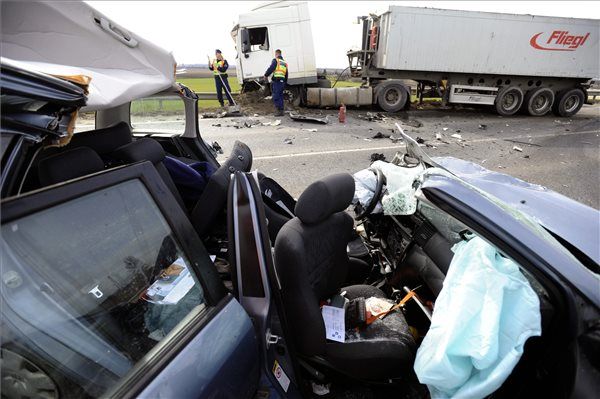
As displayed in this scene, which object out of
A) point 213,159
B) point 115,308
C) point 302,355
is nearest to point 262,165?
point 213,159

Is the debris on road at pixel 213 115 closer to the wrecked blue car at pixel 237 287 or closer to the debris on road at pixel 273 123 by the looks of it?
the debris on road at pixel 273 123

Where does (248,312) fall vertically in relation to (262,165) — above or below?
above

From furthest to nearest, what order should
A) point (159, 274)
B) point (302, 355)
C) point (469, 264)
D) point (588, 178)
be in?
1. point (588, 178)
2. point (302, 355)
3. point (469, 264)
4. point (159, 274)

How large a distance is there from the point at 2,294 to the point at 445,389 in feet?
4.99

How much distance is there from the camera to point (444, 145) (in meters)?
8.05

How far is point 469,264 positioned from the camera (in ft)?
4.83

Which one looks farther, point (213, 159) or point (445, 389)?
point (213, 159)

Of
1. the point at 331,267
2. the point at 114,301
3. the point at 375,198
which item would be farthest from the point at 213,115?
the point at 114,301

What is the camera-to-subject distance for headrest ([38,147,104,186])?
4.18 ft

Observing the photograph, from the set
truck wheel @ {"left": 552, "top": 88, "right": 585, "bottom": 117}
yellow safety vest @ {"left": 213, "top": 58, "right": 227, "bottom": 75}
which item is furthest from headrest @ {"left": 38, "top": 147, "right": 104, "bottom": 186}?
truck wheel @ {"left": 552, "top": 88, "right": 585, "bottom": 117}

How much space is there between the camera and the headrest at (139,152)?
1991 mm

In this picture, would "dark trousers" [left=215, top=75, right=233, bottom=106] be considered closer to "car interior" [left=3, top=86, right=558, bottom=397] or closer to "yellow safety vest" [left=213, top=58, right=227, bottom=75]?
"yellow safety vest" [left=213, top=58, right=227, bottom=75]

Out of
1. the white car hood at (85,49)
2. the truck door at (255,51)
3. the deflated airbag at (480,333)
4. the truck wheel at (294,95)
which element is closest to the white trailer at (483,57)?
the truck wheel at (294,95)

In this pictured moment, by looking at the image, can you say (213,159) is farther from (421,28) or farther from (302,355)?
(421,28)
